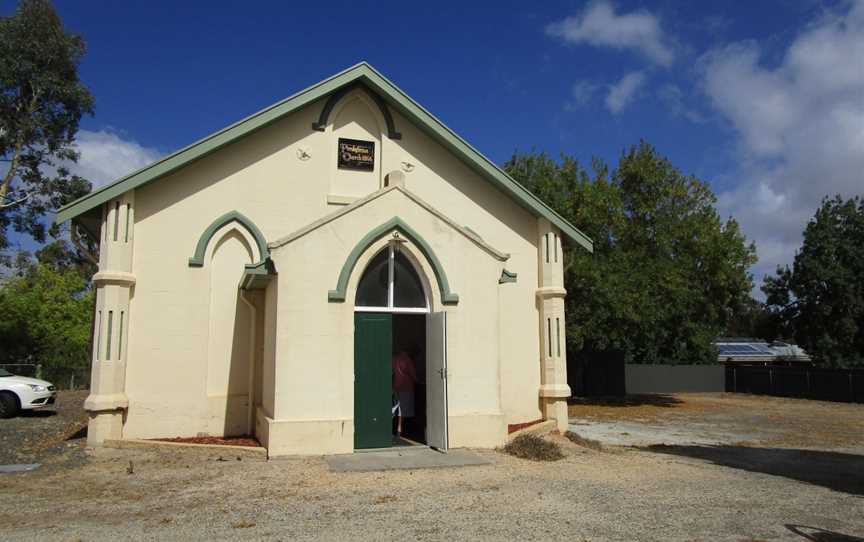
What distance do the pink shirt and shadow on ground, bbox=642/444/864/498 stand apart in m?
5.04

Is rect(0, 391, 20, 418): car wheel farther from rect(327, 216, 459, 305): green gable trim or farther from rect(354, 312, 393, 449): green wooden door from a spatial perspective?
rect(327, 216, 459, 305): green gable trim

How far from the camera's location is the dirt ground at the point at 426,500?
6969 millimetres

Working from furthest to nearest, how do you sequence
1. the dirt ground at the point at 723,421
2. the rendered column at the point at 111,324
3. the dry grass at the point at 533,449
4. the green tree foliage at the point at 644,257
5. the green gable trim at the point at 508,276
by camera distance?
1. the green tree foliage at the point at 644,257
2. the dirt ground at the point at 723,421
3. the green gable trim at the point at 508,276
4. the rendered column at the point at 111,324
5. the dry grass at the point at 533,449

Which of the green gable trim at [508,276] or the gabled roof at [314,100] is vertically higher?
the gabled roof at [314,100]

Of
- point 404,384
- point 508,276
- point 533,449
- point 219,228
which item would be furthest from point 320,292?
point 533,449

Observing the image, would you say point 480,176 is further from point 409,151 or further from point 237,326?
point 237,326

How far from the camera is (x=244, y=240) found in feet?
44.3

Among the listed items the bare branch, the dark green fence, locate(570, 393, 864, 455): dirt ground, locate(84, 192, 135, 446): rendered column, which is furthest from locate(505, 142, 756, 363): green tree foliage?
the bare branch

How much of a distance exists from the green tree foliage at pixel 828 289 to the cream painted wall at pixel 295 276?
25.9 m

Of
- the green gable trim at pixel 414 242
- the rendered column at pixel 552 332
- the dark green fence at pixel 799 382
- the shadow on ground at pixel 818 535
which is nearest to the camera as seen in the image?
the shadow on ground at pixel 818 535

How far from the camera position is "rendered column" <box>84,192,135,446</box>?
11891 mm

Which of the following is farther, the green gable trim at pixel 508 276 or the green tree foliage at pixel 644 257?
the green tree foliage at pixel 644 257

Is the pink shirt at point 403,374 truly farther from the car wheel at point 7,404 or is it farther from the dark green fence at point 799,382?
the dark green fence at point 799,382

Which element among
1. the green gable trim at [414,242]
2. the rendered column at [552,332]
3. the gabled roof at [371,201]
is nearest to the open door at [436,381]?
the green gable trim at [414,242]
